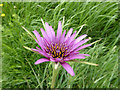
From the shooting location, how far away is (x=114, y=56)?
1.55 meters

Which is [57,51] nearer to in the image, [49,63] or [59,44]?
[59,44]

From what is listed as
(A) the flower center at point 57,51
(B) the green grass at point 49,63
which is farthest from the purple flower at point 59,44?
(B) the green grass at point 49,63

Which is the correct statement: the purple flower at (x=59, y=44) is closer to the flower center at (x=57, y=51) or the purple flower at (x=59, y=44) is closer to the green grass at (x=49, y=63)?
the flower center at (x=57, y=51)

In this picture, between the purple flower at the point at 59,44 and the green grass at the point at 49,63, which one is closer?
the purple flower at the point at 59,44

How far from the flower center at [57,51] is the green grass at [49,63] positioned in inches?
9.2

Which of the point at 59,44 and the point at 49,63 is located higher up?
the point at 59,44

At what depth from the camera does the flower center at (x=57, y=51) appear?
0.89 meters

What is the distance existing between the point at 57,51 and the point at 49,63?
552mm

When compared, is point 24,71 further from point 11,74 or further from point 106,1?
point 106,1

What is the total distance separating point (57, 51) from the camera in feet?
2.97

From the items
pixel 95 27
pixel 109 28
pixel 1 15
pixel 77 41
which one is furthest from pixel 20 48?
pixel 109 28

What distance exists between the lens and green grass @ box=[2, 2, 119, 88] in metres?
1.33

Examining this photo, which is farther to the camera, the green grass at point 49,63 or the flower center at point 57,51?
the green grass at point 49,63

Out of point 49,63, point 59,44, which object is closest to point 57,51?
point 59,44
